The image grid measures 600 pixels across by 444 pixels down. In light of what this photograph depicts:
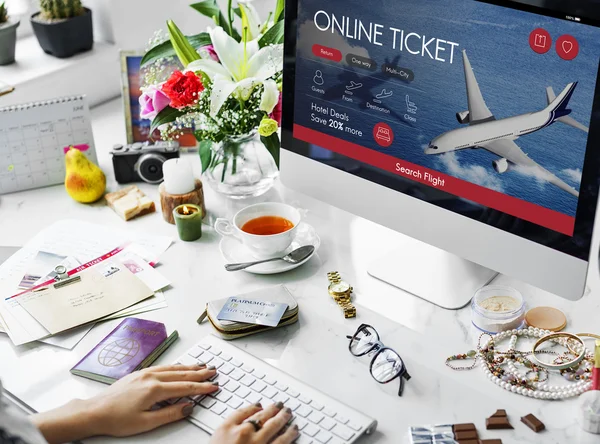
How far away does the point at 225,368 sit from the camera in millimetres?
1220

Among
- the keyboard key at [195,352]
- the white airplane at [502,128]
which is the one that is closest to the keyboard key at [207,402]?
the keyboard key at [195,352]

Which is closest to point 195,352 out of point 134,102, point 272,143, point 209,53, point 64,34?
point 272,143

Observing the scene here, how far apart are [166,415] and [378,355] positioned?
1.17ft

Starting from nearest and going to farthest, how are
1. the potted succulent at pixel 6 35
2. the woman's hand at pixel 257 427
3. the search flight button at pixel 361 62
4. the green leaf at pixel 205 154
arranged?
1. the woman's hand at pixel 257 427
2. the search flight button at pixel 361 62
3. the green leaf at pixel 205 154
4. the potted succulent at pixel 6 35

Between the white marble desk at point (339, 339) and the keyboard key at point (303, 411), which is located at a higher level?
the keyboard key at point (303, 411)

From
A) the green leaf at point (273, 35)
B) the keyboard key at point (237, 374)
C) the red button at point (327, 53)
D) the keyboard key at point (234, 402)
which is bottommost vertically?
the keyboard key at point (234, 402)

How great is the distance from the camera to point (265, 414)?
3.64ft

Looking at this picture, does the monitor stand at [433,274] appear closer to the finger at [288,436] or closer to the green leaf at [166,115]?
the finger at [288,436]

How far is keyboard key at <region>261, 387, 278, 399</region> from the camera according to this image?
1.16 m

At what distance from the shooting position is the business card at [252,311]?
1288 mm

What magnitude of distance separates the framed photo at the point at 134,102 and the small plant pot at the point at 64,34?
1.17 feet

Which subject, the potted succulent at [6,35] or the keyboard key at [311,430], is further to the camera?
the potted succulent at [6,35]

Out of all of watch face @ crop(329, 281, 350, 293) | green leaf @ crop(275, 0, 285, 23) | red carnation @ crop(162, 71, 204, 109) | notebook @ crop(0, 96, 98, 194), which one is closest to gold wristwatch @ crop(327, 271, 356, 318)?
watch face @ crop(329, 281, 350, 293)

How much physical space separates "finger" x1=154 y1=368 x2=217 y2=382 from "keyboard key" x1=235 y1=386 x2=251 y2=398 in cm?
5
